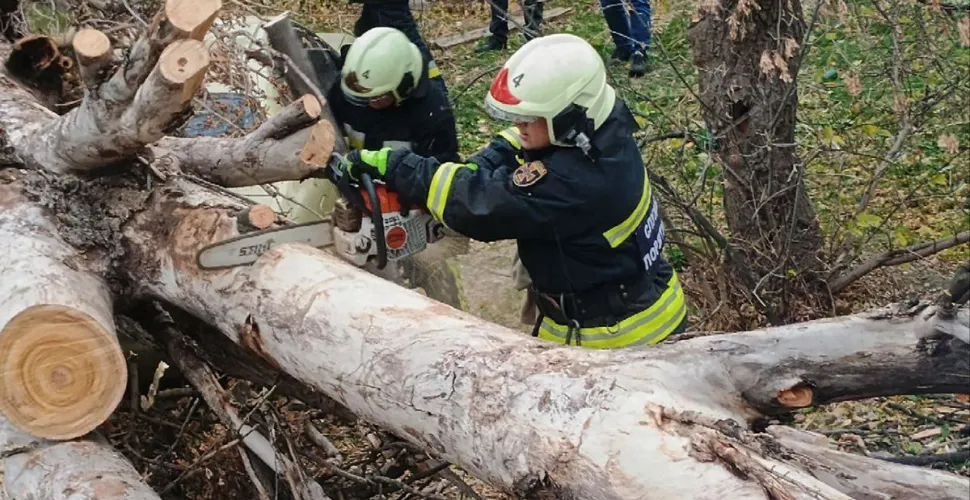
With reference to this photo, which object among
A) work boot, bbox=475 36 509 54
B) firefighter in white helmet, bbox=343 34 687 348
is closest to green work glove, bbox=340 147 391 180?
firefighter in white helmet, bbox=343 34 687 348

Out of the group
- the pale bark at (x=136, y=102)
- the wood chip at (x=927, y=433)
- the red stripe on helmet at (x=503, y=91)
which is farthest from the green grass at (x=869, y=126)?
the pale bark at (x=136, y=102)

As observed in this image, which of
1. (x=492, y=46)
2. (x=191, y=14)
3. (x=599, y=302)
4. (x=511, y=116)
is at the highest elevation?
(x=191, y=14)

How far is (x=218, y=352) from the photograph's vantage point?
3355mm

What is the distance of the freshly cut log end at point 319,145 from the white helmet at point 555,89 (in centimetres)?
51

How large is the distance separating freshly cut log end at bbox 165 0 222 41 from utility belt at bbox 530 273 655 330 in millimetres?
1475

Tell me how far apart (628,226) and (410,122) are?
62.1 inches

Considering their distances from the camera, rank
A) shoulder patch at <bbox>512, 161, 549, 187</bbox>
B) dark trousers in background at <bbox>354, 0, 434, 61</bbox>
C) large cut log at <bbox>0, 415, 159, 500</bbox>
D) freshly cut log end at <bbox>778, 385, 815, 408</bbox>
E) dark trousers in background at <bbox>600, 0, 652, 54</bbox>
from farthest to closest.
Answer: dark trousers in background at <bbox>600, 0, 652, 54</bbox> < dark trousers in background at <bbox>354, 0, 434, 61</bbox> < shoulder patch at <bbox>512, 161, 549, 187</bbox> < large cut log at <bbox>0, 415, 159, 500</bbox> < freshly cut log end at <bbox>778, 385, 815, 408</bbox>

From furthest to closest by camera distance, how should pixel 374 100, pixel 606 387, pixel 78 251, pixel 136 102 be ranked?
pixel 374 100 < pixel 78 251 < pixel 136 102 < pixel 606 387

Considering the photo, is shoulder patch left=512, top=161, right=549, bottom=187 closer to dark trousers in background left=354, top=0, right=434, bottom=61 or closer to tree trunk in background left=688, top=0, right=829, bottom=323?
tree trunk in background left=688, top=0, right=829, bottom=323

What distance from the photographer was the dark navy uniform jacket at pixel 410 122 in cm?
445

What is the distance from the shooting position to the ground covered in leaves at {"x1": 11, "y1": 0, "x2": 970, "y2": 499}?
3338mm

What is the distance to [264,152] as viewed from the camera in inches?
126

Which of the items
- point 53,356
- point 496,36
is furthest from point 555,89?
point 496,36

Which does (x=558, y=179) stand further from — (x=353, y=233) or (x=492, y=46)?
(x=492, y=46)
